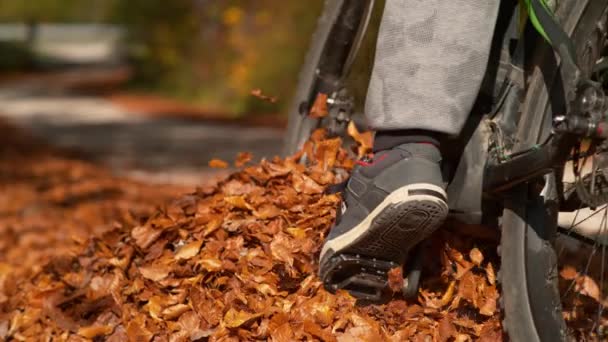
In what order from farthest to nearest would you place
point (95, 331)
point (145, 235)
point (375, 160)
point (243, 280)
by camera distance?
point (145, 235)
point (95, 331)
point (243, 280)
point (375, 160)

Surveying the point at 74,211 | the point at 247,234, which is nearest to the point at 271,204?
the point at 247,234

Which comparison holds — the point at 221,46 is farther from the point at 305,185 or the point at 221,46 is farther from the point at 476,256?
the point at 476,256

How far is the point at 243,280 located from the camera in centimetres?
257

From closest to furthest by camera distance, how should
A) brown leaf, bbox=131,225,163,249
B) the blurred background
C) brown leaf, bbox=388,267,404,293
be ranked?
brown leaf, bbox=388,267,404,293, brown leaf, bbox=131,225,163,249, the blurred background

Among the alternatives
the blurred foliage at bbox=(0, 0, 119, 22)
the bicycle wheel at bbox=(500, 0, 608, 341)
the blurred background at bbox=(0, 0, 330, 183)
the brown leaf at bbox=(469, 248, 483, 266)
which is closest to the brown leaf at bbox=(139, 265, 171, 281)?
the brown leaf at bbox=(469, 248, 483, 266)

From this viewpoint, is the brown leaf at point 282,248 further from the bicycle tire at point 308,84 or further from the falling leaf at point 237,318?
the bicycle tire at point 308,84

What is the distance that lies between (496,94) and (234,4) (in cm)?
1586

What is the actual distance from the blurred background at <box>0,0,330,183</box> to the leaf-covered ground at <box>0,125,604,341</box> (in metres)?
5.10

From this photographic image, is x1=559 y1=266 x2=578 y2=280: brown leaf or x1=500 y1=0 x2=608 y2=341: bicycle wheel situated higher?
x1=500 y1=0 x2=608 y2=341: bicycle wheel

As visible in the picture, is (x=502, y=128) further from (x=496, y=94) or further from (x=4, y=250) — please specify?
(x=4, y=250)

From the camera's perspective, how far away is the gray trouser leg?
210 centimetres

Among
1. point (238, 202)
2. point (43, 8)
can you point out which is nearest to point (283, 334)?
point (238, 202)

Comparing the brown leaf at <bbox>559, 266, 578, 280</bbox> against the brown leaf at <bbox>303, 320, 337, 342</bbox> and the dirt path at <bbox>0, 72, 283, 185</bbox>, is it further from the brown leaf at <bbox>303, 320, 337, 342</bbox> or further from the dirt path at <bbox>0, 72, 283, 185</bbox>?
the dirt path at <bbox>0, 72, 283, 185</bbox>

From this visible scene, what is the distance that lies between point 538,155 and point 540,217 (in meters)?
0.18
